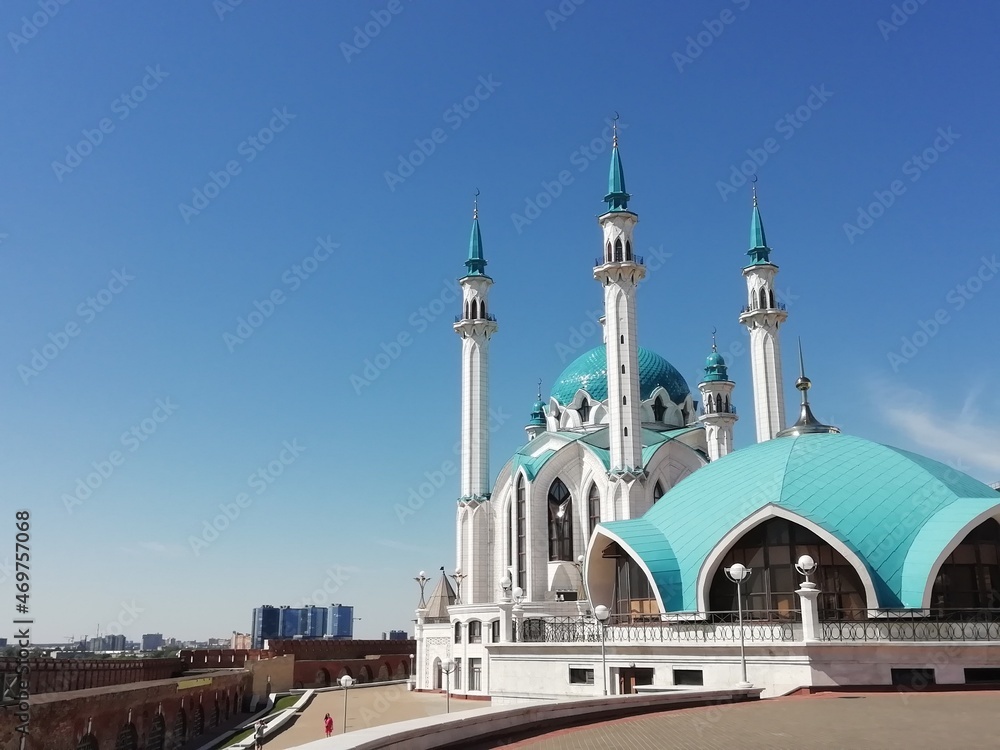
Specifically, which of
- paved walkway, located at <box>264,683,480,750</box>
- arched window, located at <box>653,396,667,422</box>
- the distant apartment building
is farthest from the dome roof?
the distant apartment building

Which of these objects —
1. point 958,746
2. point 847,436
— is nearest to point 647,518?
point 847,436

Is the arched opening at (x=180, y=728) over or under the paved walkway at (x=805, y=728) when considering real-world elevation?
under

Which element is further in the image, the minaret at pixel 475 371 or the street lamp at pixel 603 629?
the minaret at pixel 475 371

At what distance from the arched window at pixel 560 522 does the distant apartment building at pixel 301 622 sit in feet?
320

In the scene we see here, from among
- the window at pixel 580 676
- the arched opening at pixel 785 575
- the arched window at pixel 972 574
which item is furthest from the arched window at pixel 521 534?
the arched window at pixel 972 574

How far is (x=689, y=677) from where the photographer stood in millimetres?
20266

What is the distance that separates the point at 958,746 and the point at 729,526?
14554mm

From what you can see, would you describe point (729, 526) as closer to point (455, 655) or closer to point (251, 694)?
point (455, 655)

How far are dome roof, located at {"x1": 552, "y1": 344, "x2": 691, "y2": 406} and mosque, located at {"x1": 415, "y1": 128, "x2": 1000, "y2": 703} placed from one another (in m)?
2.49

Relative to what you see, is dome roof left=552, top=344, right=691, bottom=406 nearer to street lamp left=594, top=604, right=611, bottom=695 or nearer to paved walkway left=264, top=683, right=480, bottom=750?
paved walkway left=264, top=683, right=480, bottom=750

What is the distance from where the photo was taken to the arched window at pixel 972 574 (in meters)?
23.2

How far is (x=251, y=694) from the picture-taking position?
43562 mm

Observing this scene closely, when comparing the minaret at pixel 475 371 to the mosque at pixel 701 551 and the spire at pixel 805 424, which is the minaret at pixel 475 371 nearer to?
the mosque at pixel 701 551

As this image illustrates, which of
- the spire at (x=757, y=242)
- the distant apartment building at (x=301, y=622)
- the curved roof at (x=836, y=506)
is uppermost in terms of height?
the spire at (x=757, y=242)
